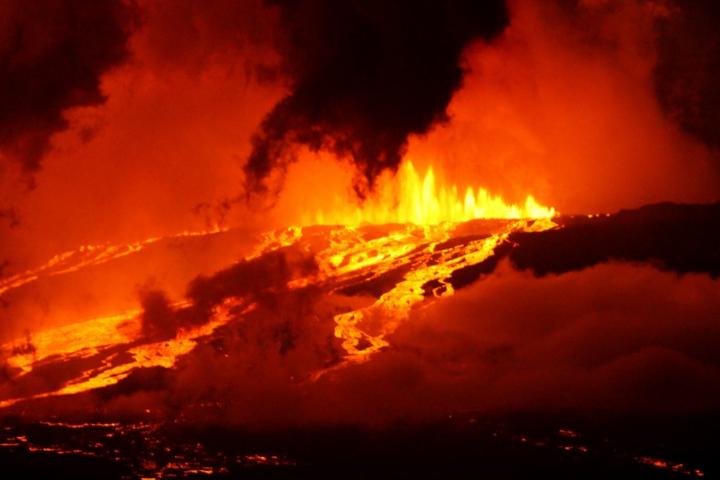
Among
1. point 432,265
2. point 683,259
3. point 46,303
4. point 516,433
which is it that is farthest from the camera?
point 683,259

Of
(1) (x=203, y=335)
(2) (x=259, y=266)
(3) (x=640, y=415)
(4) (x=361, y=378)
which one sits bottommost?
(3) (x=640, y=415)

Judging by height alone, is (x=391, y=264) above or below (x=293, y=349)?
above

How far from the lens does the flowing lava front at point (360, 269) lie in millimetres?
38500

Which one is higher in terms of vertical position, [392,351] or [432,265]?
[432,265]

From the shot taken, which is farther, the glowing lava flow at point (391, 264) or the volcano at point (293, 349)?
the glowing lava flow at point (391, 264)

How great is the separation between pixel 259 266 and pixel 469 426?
10.2 m

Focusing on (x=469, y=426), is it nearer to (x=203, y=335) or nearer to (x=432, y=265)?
(x=432, y=265)

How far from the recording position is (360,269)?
4309 cm

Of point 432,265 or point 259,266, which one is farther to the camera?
point 432,265

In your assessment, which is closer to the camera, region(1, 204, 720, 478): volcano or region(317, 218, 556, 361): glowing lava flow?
region(1, 204, 720, 478): volcano

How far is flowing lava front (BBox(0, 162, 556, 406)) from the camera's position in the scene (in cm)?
3850

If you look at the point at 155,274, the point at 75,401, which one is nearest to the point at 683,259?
the point at 155,274

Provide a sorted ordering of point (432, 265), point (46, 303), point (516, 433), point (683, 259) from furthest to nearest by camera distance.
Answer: point (683, 259)
point (432, 265)
point (46, 303)
point (516, 433)

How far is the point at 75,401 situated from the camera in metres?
38.9
